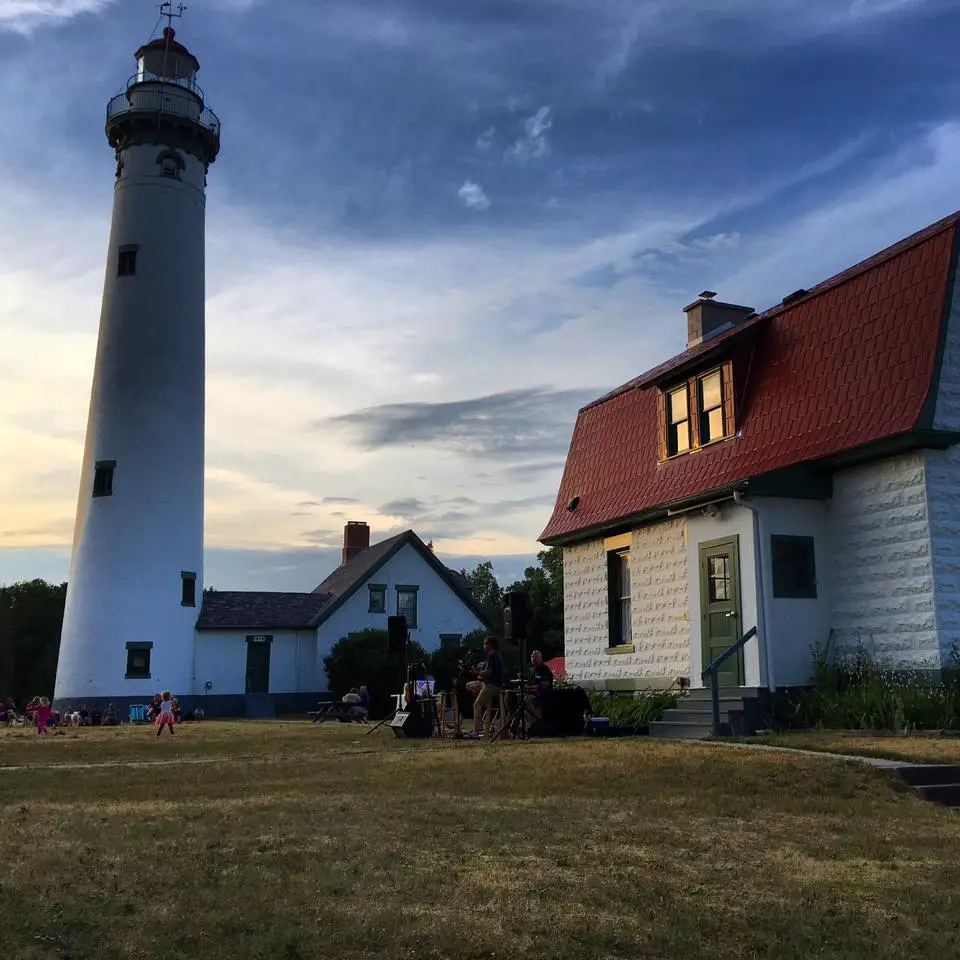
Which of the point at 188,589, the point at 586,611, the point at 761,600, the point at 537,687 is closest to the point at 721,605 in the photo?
the point at 761,600

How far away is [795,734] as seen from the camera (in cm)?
1227

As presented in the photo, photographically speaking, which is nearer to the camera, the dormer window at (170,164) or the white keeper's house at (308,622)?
the dormer window at (170,164)

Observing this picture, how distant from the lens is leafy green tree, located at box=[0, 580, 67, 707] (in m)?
53.0

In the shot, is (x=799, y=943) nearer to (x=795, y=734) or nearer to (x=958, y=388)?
(x=795, y=734)

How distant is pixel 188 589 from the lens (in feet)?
112

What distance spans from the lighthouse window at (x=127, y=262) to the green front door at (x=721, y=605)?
2445cm

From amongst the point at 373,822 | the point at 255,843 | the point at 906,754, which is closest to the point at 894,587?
the point at 906,754

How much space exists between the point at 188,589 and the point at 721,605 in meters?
23.4

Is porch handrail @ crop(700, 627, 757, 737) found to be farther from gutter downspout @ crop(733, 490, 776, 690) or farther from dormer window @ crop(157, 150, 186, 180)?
dormer window @ crop(157, 150, 186, 180)

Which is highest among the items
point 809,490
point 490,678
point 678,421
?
point 678,421

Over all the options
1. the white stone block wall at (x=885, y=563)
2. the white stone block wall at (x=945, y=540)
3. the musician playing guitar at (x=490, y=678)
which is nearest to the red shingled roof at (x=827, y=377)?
the white stone block wall at (x=885, y=563)

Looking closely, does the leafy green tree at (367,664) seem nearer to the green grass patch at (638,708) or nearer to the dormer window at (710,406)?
the green grass patch at (638,708)

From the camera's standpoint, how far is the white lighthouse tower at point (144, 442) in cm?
3225

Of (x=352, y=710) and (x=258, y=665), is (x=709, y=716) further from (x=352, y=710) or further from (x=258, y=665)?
(x=258, y=665)
